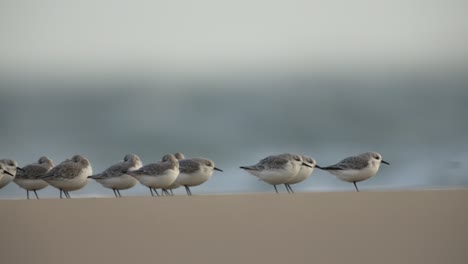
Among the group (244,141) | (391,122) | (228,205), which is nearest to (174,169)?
(228,205)

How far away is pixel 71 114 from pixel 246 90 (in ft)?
4.97

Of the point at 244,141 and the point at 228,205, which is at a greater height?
the point at 228,205

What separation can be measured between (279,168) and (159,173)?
58cm

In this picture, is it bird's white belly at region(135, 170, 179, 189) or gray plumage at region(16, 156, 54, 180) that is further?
gray plumage at region(16, 156, 54, 180)

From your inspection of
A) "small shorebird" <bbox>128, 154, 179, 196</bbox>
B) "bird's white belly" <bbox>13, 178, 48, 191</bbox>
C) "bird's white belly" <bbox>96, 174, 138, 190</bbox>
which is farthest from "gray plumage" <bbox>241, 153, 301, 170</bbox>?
"bird's white belly" <bbox>13, 178, 48, 191</bbox>

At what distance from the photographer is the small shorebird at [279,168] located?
15.7ft

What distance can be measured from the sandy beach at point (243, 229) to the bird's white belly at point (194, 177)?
0.16 m

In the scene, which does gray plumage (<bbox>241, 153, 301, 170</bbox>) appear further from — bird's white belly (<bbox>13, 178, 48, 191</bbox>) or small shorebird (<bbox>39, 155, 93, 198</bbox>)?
bird's white belly (<bbox>13, 178, 48, 191</bbox>)

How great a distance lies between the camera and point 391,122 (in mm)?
8484

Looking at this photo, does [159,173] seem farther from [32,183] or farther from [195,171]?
[32,183]

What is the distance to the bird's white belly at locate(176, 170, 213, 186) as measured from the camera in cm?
481

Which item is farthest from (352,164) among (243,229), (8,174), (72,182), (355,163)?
(8,174)

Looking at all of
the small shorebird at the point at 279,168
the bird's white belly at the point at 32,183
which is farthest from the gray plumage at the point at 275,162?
the bird's white belly at the point at 32,183

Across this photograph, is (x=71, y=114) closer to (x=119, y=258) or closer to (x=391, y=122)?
(x=391, y=122)
